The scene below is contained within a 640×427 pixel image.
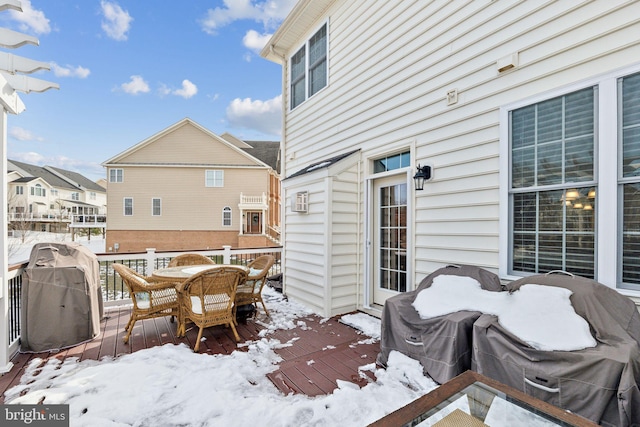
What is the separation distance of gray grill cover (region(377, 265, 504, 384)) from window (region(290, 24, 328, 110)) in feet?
13.7

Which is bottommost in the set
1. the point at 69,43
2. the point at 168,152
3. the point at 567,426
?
the point at 567,426

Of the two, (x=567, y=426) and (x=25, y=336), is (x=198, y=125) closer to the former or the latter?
(x=25, y=336)

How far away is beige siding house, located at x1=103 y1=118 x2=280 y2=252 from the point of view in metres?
16.3

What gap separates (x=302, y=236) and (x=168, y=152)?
14.7m

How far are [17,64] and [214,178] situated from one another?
14.0 meters

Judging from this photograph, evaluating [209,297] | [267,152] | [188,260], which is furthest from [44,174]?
[209,297]

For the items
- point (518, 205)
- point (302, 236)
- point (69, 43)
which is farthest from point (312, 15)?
point (69, 43)

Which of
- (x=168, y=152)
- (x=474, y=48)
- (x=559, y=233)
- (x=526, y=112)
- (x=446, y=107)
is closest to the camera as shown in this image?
(x=559, y=233)

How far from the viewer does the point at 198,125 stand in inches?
649

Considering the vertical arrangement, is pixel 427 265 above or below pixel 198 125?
below

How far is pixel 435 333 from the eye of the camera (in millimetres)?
2318

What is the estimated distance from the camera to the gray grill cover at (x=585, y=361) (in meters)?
1.47

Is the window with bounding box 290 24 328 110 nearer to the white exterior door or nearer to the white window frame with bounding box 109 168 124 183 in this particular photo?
the white exterior door

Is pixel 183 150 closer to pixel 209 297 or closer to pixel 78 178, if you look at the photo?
pixel 209 297
